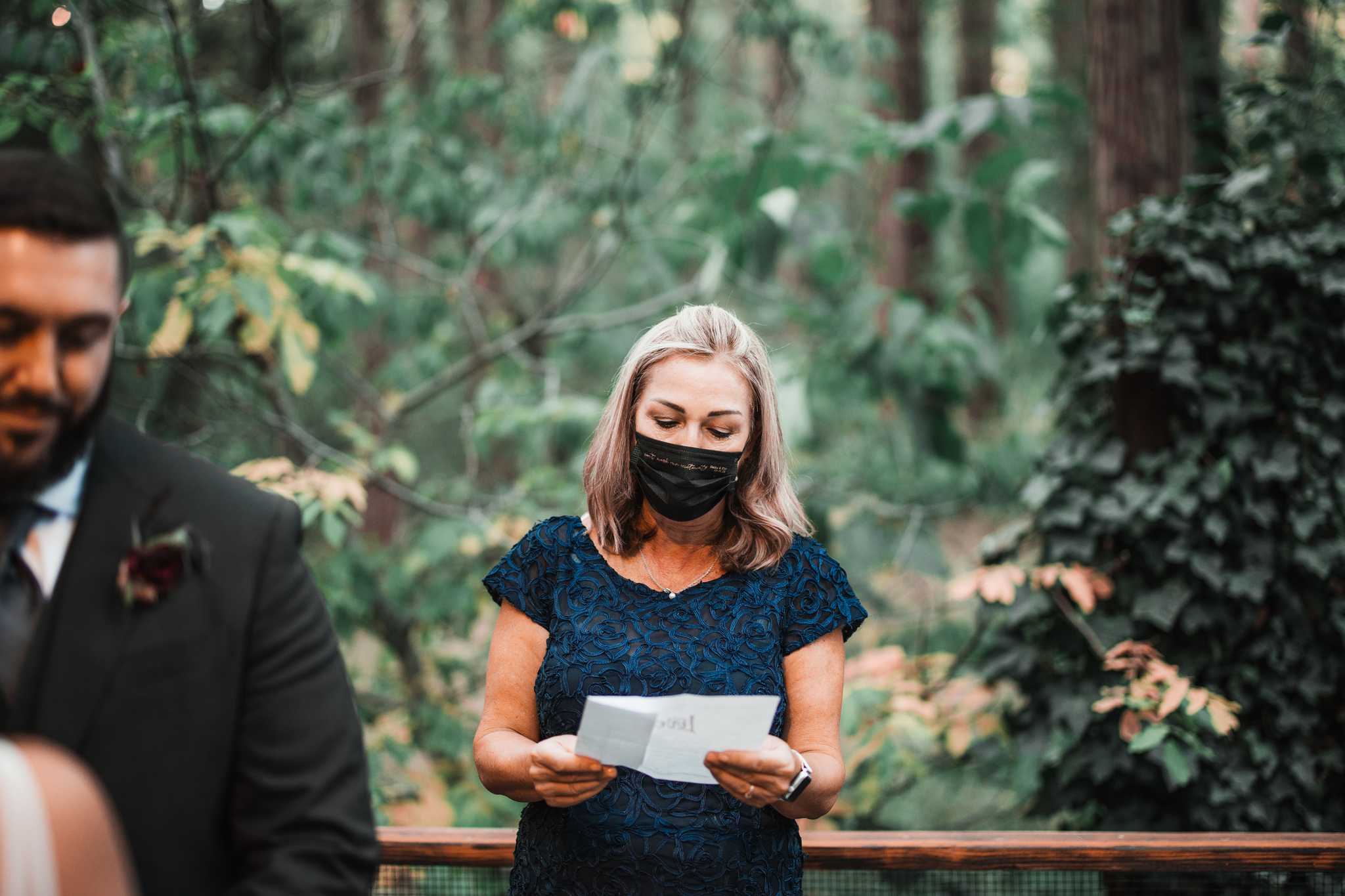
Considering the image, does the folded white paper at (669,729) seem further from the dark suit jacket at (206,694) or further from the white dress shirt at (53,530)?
the white dress shirt at (53,530)

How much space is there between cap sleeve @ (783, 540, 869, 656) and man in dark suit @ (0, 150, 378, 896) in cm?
99

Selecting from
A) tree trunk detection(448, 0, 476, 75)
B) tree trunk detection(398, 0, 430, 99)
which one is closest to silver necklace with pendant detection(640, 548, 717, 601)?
tree trunk detection(398, 0, 430, 99)

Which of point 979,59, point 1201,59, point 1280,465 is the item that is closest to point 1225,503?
point 1280,465

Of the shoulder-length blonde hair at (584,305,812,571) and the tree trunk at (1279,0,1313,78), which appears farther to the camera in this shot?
the tree trunk at (1279,0,1313,78)

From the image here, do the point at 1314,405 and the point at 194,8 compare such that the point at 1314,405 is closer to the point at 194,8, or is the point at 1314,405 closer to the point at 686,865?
the point at 686,865

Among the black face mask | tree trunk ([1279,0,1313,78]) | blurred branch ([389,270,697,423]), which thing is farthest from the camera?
blurred branch ([389,270,697,423])

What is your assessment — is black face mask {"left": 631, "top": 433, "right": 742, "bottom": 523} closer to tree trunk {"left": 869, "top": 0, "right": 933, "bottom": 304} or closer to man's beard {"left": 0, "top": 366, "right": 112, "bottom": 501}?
man's beard {"left": 0, "top": 366, "right": 112, "bottom": 501}

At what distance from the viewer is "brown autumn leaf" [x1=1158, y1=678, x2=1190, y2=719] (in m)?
3.06

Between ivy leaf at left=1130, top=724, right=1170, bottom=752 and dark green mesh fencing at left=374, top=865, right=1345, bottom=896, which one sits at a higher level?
ivy leaf at left=1130, top=724, right=1170, bottom=752

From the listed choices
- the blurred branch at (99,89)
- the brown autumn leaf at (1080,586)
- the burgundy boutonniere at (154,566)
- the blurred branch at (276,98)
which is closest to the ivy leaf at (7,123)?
the blurred branch at (99,89)

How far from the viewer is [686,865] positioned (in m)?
1.99

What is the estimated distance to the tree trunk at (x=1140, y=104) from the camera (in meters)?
4.16

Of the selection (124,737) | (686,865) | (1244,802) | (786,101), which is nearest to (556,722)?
(686,865)

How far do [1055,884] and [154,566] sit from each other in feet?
8.87
